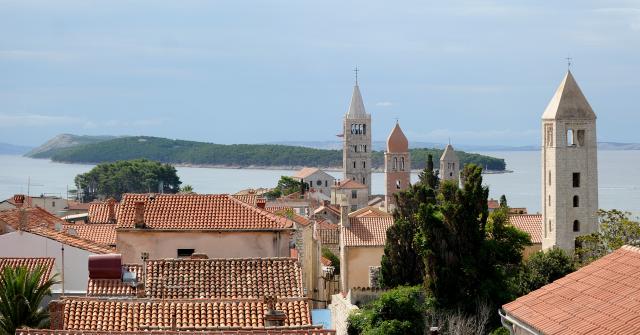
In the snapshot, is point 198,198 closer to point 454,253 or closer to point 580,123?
point 454,253

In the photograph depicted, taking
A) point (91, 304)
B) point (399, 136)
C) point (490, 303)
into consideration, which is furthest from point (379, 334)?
point (399, 136)

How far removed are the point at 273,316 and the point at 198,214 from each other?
11.9 meters

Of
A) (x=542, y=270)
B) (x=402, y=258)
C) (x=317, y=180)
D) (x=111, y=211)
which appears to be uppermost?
(x=111, y=211)

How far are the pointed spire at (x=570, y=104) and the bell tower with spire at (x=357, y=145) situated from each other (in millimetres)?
92895

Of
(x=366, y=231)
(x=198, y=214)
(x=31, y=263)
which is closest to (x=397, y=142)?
(x=366, y=231)

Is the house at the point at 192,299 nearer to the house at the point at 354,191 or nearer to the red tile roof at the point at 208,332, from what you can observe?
the red tile roof at the point at 208,332

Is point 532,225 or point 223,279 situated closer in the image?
point 223,279

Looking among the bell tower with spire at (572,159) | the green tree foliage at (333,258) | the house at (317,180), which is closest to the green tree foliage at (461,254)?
the green tree foliage at (333,258)

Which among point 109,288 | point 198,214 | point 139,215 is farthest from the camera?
point 198,214

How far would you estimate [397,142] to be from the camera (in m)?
138

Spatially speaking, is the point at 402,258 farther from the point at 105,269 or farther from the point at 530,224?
the point at 105,269

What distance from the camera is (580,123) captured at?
68312 mm

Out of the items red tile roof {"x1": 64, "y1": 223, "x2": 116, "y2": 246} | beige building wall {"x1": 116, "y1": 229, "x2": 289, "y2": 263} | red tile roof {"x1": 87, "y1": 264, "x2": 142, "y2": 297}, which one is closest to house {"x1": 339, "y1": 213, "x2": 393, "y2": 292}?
red tile roof {"x1": 64, "y1": 223, "x2": 116, "y2": 246}

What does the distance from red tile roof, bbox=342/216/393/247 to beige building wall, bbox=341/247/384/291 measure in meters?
Result: 0.22
